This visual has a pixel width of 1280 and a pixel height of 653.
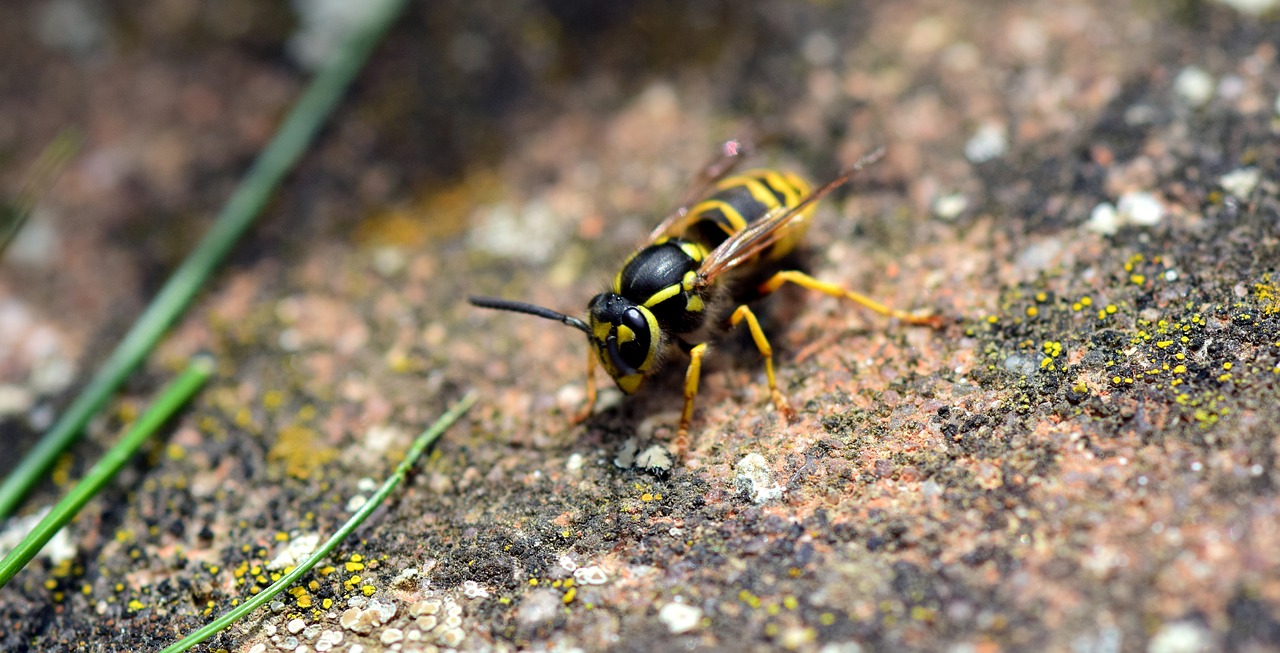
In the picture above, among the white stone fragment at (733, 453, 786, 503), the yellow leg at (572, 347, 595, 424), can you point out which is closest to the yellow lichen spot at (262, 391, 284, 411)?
the yellow leg at (572, 347, 595, 424)

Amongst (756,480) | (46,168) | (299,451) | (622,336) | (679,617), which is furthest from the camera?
(46,168)

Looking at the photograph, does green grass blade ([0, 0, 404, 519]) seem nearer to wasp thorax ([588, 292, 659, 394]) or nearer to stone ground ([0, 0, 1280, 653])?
stone ground ([0, 0, 1280, 653])

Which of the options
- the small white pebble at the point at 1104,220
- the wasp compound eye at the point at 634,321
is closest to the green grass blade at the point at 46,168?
the wasp compound eye at the point at 634,321

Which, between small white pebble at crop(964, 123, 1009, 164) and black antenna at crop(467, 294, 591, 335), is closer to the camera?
black antenna at crop(467, 294, 591, 335)

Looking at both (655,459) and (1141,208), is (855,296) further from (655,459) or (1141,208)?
(1141,208)

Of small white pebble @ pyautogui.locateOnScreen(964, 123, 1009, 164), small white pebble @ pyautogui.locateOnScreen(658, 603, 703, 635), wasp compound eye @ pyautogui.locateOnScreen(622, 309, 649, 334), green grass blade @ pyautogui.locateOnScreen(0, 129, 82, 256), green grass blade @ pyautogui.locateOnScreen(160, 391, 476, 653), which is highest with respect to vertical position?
green grass blade @ pyautogui.locateOnScreen(0, 129, 82, 256)

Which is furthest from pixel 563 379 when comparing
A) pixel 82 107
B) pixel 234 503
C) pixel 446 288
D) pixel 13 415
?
pixel 82 107

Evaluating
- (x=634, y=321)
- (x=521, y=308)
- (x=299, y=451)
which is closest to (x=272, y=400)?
(x=299, y=451)

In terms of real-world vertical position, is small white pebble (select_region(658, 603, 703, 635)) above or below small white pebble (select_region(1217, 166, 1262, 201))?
above
